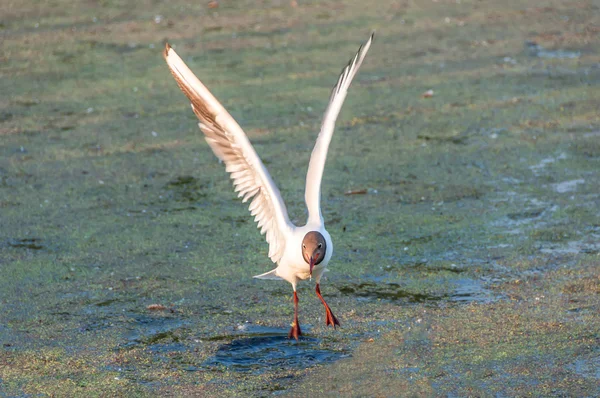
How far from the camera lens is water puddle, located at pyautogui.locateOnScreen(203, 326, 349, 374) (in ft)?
12.6

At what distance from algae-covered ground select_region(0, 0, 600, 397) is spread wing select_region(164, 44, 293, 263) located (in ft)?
1.29

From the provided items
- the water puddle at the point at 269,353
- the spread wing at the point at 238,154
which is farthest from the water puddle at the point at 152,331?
the spread wing at the point at 238,154

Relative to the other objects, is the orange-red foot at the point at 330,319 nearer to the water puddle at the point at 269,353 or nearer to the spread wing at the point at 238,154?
the water puddle at the point at 269,353

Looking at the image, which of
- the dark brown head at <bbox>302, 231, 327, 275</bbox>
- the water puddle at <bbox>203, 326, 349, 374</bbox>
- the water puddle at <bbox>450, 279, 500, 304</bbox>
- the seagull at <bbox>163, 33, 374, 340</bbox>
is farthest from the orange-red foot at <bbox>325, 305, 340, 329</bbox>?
the water puddle at <bbox>450, 279, 500, 304</bbox>

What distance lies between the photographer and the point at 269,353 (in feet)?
13.0

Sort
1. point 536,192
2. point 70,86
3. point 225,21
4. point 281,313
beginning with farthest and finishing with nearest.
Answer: point 225,21 < point 70,86 < point 536,192 < point 281,313

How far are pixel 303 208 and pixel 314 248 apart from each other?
1.58 m

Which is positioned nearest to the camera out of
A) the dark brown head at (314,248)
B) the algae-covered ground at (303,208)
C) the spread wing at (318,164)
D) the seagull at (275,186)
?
the algae-covered ground at (303,208)

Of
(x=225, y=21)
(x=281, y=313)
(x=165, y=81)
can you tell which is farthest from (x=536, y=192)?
(x=225, y=21)

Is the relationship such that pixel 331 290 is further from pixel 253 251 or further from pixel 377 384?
pixel 377 384

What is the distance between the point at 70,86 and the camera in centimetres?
788

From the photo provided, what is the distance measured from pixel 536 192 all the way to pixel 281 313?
85.4 inches

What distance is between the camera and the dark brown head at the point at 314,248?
4012mm

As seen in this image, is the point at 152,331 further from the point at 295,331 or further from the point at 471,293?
the point at 471,293
